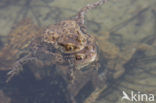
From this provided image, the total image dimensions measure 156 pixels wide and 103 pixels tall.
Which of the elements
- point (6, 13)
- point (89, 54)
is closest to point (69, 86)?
point (89, 54)

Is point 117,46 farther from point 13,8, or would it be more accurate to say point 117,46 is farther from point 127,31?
point 13,8

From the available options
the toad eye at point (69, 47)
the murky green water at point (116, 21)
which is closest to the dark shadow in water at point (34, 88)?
the murky green water at point (116, 21)

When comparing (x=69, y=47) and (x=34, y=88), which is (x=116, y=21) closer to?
(x=69, y=47)

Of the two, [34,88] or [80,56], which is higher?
[80,56]

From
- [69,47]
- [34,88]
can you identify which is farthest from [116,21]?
[34,88]

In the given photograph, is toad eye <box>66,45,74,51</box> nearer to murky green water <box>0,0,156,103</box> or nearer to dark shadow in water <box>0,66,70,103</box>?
dark shadow in water <box>0,66,70,103</box>

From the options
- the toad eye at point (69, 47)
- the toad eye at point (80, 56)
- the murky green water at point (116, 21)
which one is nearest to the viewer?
the toad eye at point (80, 56)

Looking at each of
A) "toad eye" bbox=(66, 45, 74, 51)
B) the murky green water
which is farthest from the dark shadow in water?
"toad eye" bbox=(66, 45, 74, 51)

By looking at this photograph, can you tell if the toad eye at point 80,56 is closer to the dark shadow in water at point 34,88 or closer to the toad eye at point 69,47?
the toad eye at point 69,47

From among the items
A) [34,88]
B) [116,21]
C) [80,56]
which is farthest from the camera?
[116,21]
